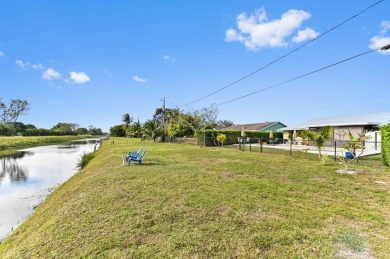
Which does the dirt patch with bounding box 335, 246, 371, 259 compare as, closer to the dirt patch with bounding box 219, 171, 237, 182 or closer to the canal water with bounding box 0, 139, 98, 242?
the dirt patch with bounding box 219, 171, 237, 182

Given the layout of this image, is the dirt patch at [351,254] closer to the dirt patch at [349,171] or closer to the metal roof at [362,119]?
the dirt patch at [349,171]

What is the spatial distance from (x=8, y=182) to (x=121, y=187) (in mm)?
13240

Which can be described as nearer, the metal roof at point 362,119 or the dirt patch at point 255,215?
the dirt patch at point 255,215

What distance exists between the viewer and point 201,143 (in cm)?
2842

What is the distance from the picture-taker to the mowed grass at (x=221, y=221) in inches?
160

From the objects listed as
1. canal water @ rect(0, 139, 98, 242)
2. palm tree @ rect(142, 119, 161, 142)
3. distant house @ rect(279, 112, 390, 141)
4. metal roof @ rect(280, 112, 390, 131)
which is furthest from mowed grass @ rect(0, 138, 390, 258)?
palm tree @ rect(142, 119, 161, 142)

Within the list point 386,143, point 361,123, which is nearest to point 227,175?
point 386,143

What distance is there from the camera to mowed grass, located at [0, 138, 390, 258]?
4.07 m

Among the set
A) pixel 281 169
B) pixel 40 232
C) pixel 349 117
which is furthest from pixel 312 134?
pixel 349 117

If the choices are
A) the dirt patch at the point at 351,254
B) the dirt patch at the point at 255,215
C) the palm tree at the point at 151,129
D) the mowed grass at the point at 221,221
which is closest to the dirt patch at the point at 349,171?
the mowed grass at the point at 221,221

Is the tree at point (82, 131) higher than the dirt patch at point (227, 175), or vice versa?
the tree at point (82, 131)

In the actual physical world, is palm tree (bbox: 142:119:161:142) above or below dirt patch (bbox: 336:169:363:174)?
above

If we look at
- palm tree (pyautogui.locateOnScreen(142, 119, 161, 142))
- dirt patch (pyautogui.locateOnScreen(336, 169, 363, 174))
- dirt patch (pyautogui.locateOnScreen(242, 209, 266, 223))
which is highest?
palm tree (pyautogui.locateOnScreen(142, 119, 161, 142))

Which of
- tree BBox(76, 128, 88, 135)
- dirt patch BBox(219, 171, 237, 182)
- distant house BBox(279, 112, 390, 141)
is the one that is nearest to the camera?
Answer: dirt patch BBox(219, 171, 237, 182)
